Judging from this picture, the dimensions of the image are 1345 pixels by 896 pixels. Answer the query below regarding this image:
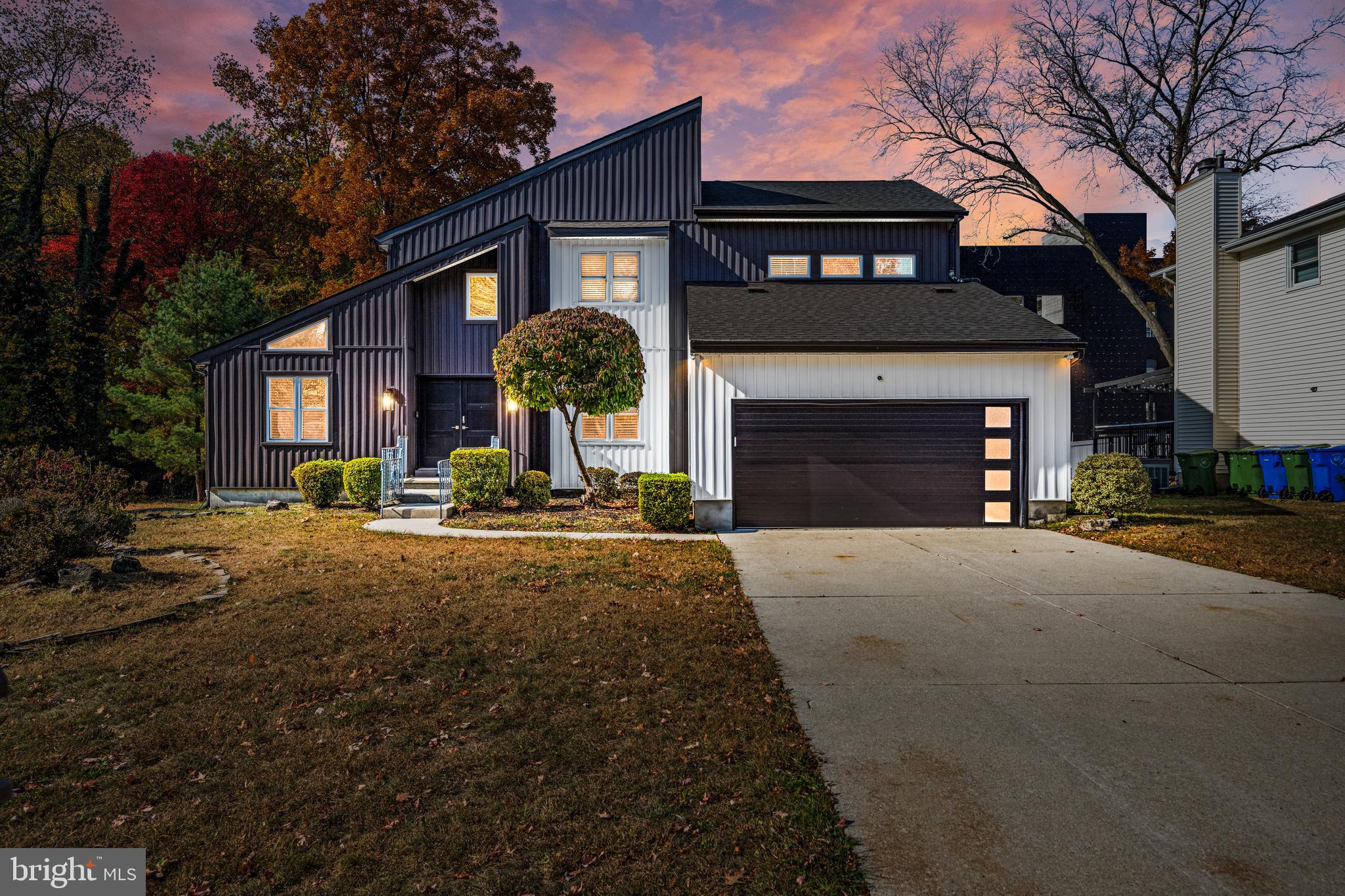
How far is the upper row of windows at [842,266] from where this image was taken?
50.5 feet

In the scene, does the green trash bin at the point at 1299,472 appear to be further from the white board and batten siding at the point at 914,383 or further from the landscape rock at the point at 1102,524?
the white board and batten siding at the point at 914,383

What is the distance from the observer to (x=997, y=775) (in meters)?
3.14

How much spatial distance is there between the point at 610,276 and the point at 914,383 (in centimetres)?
755

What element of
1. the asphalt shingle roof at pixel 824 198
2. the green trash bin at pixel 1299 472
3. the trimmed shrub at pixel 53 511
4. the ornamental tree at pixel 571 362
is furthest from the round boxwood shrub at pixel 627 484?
the green trash bin at pixel 1299 472

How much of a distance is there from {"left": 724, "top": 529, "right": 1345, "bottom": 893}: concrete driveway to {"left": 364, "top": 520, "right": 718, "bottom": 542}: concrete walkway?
337 centimetres

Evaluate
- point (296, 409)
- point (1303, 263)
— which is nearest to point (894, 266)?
point (1303, 263)

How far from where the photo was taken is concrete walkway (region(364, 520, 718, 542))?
1020 cm

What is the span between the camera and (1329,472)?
13.3 meters

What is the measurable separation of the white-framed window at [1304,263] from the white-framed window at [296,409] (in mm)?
24688

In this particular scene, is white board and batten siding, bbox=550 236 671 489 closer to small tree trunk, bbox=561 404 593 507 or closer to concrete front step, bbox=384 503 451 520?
small tree trunk, bbox=561 404 593 507

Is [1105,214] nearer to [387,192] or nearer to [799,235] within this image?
[799,235]

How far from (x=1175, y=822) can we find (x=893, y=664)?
2032mm

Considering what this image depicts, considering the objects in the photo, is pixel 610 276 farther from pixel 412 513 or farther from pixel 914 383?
pixel 914 383

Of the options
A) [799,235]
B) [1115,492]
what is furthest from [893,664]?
[799,235]
